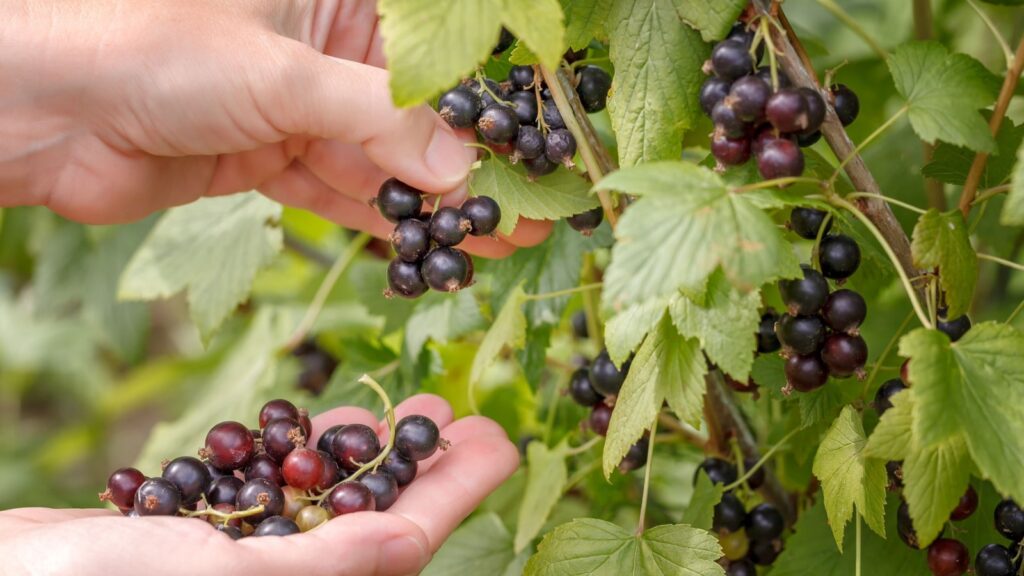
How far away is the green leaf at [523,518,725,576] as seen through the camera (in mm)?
1188

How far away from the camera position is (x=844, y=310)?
1040 mm

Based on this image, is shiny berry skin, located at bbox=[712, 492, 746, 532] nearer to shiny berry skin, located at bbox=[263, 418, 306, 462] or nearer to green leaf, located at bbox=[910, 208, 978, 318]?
green leaf, located at bbox=[910, 208, 978, 318]

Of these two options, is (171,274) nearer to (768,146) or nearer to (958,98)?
(768,146)

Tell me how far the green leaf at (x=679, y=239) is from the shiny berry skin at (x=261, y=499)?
1.88ft

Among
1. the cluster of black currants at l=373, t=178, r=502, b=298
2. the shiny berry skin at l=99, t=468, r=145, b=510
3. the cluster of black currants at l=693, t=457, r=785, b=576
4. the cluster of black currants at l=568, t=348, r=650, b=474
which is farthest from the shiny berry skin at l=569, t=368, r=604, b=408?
the shiny berry skin at l=99, t=468, r=145, b=510

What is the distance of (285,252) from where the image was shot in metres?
3.09

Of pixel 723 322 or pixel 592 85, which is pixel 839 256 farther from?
pixel 592 85

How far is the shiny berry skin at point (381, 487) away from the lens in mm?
1253

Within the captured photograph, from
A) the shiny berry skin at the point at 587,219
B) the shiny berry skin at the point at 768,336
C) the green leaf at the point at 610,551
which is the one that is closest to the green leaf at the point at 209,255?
the shiny berry skin at the point at 587,219

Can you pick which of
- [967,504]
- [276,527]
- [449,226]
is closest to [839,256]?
[967,504]

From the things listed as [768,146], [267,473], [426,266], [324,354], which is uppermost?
[768,146]

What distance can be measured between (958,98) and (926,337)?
11.7 inches

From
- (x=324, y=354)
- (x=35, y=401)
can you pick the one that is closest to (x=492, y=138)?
(x=324, y=354)

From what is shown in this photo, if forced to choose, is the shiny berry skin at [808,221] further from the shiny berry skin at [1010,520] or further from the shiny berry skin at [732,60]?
the shiny berry skin at [1010,520]
